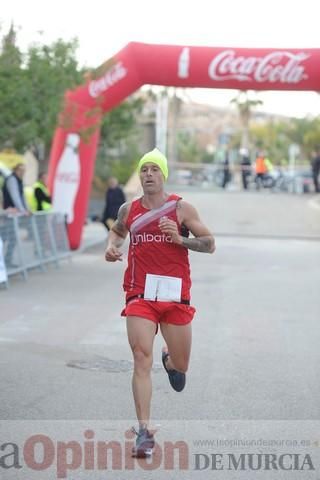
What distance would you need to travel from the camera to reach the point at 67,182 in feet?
69.5

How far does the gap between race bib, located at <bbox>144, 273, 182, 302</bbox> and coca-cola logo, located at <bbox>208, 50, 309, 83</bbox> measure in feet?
46.0

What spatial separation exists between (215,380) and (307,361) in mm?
1382

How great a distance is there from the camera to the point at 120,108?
Answer: 32125mm

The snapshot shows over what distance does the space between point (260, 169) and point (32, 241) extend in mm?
24572

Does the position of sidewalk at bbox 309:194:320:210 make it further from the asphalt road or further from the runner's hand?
the runner's hand

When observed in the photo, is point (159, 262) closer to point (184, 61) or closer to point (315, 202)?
point (184, 61)

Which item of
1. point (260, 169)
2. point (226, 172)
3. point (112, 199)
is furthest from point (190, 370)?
point (226, 172)

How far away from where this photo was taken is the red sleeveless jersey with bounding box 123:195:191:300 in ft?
21.4

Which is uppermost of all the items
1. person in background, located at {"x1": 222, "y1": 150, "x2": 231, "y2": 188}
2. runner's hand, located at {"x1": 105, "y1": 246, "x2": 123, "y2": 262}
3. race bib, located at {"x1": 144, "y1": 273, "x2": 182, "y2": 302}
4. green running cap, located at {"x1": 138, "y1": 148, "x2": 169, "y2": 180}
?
green running cap, located at {"x1": 138, "y1": 148, "x2": 169, "y2": 180}

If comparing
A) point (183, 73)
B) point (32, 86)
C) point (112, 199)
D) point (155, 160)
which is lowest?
point (112, 199)

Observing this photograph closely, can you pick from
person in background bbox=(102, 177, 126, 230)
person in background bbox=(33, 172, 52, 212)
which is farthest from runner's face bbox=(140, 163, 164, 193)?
person in background bbox=(102, 177, 126, 230)

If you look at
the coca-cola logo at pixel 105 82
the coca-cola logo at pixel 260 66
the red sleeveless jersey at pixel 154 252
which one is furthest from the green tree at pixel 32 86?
the red sleeveless jersey at pixel 154 252

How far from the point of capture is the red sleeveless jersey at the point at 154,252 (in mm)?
6535

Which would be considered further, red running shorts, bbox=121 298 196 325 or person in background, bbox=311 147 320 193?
person in background, bbox=311 147 320 193
